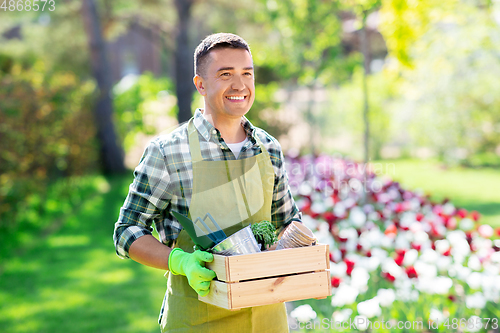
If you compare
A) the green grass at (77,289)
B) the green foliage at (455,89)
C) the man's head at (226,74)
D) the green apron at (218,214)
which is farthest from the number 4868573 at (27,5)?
the green foliage at (455,89)

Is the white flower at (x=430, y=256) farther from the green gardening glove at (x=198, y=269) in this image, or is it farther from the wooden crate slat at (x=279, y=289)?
the green gardening glove at (x=198, y=269)

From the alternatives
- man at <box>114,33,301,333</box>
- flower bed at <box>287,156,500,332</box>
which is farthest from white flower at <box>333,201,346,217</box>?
man at <box>114,33,301,333</box>

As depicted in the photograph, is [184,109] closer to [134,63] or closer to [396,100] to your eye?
[396,100]

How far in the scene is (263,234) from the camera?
1566 millimetres

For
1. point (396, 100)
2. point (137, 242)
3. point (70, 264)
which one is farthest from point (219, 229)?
point (396, 100)

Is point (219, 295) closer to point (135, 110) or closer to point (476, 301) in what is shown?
point (476, 301)

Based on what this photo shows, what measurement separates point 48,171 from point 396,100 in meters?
8.15

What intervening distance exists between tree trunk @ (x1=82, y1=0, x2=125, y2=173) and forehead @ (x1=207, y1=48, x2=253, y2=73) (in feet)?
30.7

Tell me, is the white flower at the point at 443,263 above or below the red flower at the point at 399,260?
below

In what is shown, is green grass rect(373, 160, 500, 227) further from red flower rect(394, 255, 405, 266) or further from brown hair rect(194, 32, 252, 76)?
brown hair rect(194, 32, 252, 76)

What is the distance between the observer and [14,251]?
18.5 ft

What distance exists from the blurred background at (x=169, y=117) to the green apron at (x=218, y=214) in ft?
2.74

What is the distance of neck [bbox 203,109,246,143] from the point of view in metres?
1.71

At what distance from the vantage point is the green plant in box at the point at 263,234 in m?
1.56
